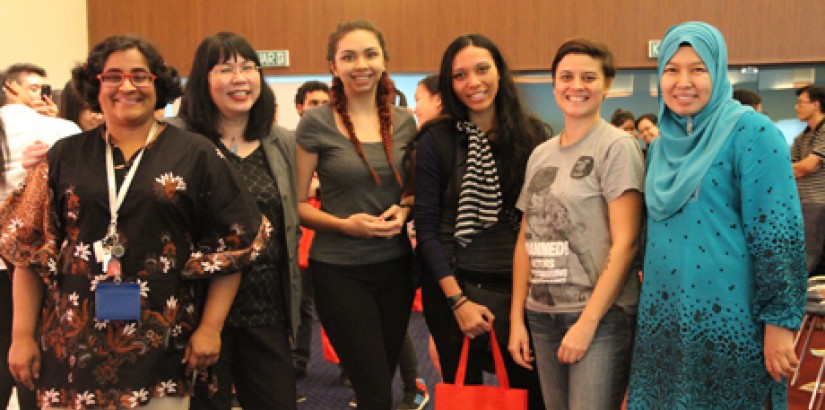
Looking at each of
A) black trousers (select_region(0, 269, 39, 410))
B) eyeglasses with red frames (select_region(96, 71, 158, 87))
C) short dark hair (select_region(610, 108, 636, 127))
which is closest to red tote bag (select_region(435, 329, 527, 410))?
eyeglasses with red frames (select_region(96, 71, 158, 87))

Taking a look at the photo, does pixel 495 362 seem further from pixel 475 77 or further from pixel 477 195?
pixel 475 77

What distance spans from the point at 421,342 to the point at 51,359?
3709 mm

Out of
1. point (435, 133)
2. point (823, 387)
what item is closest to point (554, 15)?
point (823, 387)

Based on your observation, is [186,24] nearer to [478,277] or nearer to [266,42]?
[266,42]

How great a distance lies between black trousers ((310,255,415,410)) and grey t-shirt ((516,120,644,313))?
0.60m

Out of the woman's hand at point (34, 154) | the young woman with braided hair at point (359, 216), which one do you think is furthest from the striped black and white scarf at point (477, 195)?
the woman's hand at point (34, 154)

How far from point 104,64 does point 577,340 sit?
60.1 inches

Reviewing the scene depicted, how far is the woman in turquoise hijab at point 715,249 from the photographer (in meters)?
1.77

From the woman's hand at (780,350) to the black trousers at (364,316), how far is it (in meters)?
1.23

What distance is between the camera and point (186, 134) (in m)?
2.08

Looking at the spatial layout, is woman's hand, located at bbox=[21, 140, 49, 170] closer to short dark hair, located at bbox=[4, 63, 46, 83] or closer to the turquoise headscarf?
short dark hair, located at bbox=[4, 63, 46, 83]

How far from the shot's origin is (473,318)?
2336 millimetres

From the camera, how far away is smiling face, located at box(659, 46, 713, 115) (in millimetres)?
1896

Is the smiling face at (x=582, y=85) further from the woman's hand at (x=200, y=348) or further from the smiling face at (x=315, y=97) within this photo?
the smiling face at (x=315, y=97)
